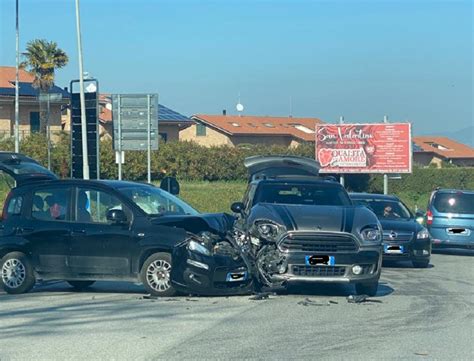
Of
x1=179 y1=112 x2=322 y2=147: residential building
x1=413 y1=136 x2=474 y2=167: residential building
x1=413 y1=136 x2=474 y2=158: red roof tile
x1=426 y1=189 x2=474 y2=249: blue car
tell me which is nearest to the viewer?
x1=426 y1=189 x2=474 y2=249: blue car

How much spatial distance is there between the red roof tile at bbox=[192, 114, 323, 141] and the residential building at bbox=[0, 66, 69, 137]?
18.3m

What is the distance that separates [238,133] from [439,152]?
25.6m

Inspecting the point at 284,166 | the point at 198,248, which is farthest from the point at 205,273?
the point at 284,166

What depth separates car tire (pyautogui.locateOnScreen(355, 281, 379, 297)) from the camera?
1286 centimetres

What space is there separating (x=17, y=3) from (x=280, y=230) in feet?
102

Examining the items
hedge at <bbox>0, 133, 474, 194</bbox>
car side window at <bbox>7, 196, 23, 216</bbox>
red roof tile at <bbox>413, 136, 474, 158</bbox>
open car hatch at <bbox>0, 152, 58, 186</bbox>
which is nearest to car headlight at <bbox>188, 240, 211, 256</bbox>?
car side window at <bbox>7, 196, 23, 216</bbox>

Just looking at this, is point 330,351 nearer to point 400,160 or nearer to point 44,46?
point 400,160

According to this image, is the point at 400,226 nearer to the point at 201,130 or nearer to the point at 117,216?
the point at 117,216

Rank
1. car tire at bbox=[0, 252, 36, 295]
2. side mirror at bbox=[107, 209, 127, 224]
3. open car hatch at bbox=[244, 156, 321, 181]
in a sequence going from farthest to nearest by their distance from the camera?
open car hatch at bbox=[244, 156, 321, 181] < car tire at bbox=[0, 252, 36, 295] < side mirror at bbox=[107, 209, 127, 224]

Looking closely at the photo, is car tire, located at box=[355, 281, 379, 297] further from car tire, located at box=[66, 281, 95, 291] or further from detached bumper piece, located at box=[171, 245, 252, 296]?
car tire, located at box=[66, 281, 95, 291]

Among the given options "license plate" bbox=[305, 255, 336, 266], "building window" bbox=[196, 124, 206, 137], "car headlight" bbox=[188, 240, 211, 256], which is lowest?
"license plate" bbox=[305, 255, 336, 266]

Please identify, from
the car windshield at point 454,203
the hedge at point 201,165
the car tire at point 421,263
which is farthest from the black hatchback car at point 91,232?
the hedge at point 201,165

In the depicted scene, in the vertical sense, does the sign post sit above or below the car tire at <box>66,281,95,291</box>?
above

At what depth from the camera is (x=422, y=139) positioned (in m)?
96.6
